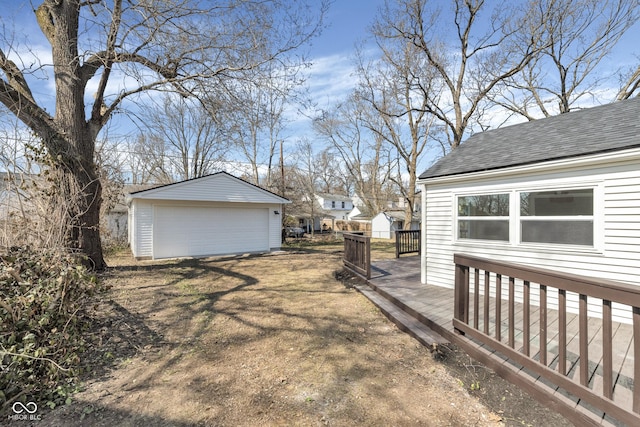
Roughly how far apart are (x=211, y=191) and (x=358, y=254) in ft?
24.0

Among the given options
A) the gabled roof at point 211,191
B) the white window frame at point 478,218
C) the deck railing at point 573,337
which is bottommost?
the deck railing at point 573,337

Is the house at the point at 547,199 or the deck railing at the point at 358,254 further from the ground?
the house at the point at 547,199

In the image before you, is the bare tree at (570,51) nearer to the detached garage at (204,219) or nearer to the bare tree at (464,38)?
the bare tree at (464,38)

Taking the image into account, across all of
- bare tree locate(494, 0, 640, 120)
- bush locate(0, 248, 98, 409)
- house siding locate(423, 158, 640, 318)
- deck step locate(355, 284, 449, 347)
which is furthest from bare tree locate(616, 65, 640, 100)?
bush locate(0, 248, 98, 409)

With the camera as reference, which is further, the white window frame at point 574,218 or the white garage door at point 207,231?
the white garage door at point 207,231

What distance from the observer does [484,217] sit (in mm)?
5234

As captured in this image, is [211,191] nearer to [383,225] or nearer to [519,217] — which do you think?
[519,217]

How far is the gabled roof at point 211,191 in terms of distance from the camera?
10.4 meters

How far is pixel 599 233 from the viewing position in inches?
154

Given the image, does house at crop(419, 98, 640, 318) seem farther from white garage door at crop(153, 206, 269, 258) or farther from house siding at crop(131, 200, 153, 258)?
house siding at crop(131, 200, 153, 258)

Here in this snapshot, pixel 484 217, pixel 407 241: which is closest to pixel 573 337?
pixel 484 217

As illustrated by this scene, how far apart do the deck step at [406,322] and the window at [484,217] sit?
6.91ft

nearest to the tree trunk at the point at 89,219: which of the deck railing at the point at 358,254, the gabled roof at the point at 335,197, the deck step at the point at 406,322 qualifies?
the deck railing at the point at 358,254

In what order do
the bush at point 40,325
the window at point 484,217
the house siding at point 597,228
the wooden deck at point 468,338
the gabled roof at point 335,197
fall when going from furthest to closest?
1. the gabled roof at point 335,197
2. the window at point 484,217
3. the house siding at point 597,228
4. the bush at point 40,325
5. the wooden deck at point 468,338
